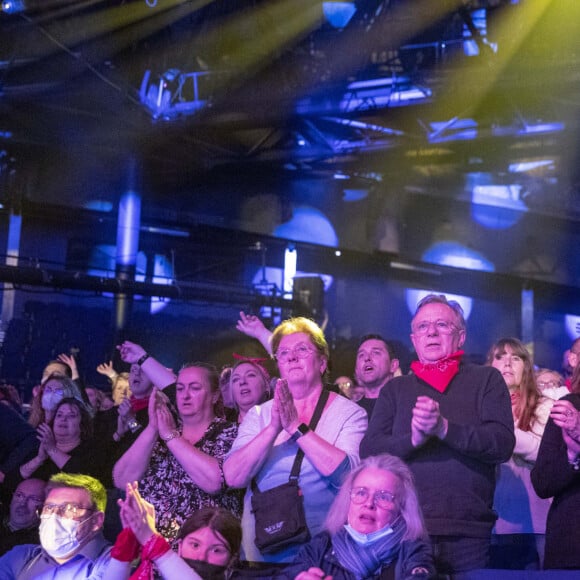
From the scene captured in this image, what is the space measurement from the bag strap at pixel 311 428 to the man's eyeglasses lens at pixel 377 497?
48cm

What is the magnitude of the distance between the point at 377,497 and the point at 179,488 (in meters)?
1.13

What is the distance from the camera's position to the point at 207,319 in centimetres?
1348

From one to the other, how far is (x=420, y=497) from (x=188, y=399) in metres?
1.20

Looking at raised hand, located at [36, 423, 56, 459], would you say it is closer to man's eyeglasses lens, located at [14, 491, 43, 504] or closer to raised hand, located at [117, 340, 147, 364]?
man's eyeglasses lens, located at [14, 491, 43, 504]

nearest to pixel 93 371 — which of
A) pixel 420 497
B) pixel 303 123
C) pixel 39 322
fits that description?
pixel 39 322

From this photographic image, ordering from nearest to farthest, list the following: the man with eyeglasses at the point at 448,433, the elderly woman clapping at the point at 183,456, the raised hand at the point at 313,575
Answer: the raised hand at the point at 313,575, the man with eyeglasses at the point at 448,433, the elderly woman clapping at the point at 183,456

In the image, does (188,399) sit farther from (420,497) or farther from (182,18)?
(182,18)

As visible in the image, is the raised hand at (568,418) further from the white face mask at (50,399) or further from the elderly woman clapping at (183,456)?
the white face mask at (50,399)

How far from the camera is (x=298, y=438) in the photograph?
110 inches

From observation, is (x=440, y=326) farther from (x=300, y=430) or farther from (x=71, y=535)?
(x=71, y=535)

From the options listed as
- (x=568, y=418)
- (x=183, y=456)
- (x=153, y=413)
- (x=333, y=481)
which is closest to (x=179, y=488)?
(x=183, y=456)

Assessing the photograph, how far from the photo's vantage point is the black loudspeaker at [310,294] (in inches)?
476

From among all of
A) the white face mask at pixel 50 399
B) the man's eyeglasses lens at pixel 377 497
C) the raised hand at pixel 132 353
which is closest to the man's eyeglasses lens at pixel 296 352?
the man's eyeglasses lens at pixel 377 497

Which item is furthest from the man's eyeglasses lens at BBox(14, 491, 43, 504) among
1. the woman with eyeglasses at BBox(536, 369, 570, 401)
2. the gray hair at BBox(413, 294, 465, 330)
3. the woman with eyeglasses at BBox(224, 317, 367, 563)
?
the woman with eyeglasses at BBox(536, 369, 570, 401)
